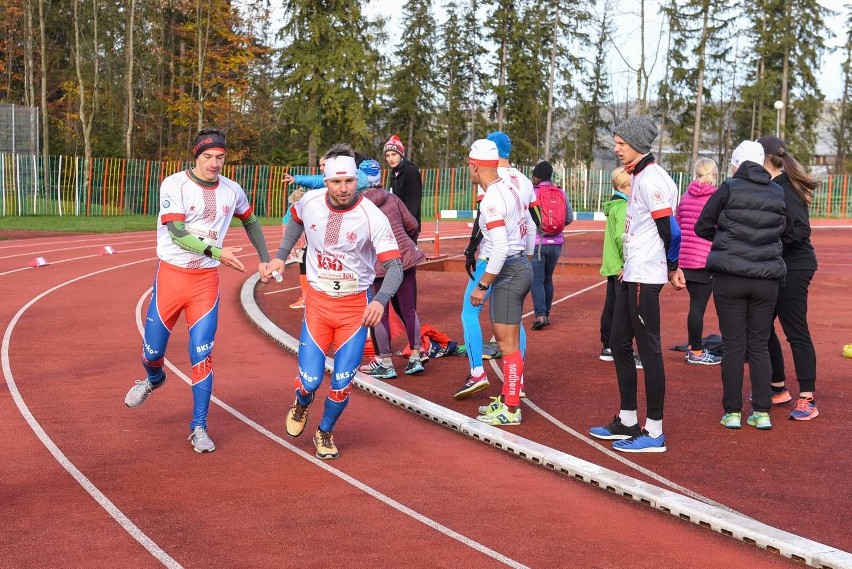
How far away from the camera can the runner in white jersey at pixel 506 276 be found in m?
7.25

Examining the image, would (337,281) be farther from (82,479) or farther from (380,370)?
(380,370)

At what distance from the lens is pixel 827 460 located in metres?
6.51

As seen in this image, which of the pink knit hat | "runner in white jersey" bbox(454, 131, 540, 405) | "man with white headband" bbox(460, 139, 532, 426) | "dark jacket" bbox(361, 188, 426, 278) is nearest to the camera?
"man with white headband" bbox(460, 139, 532, 426)

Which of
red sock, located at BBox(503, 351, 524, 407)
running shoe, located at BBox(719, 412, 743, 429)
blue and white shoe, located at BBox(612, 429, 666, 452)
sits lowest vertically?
blue and white shoe, located at BBox(612, 429, 666, 452)

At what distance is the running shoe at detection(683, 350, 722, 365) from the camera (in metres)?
9.89

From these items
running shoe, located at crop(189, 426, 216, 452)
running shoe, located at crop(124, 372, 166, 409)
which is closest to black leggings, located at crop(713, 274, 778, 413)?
running shoe, located at crop(189, 426, 216, 452)

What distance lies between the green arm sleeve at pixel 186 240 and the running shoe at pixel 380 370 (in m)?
2.98

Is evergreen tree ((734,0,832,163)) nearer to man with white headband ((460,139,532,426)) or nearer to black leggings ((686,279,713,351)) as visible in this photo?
black leggings ((686,279,713,351))

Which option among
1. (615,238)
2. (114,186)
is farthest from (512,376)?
(114,186)

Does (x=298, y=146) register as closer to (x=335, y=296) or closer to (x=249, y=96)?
(x=249, y=96)

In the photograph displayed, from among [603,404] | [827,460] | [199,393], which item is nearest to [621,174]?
[603,404]

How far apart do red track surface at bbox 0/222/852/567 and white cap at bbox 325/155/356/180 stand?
6.12 feet

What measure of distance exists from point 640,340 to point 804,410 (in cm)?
178

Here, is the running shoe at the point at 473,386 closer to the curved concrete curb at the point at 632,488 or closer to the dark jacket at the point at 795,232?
the curved concrete curb at the point at 632,488
